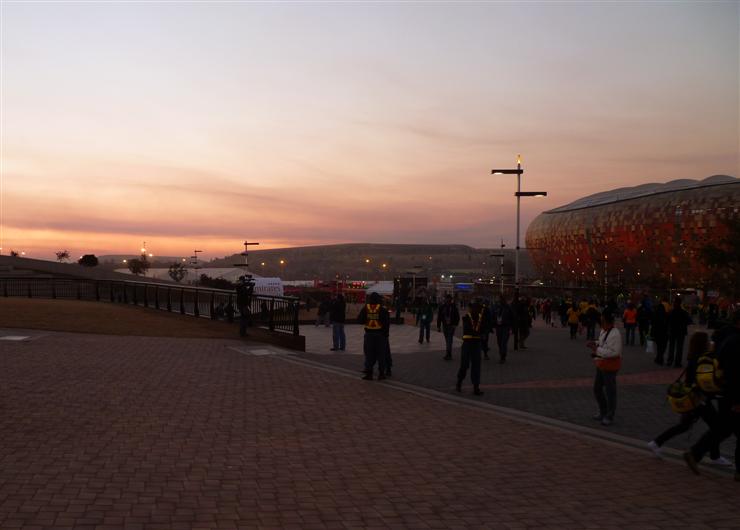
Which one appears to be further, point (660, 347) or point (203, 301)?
point (203, 301)

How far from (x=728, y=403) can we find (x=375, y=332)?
6.48 m

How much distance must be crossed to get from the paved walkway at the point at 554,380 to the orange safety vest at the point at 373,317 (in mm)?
1317

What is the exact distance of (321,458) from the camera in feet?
22.0

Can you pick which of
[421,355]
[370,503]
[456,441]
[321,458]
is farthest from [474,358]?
[421,355]

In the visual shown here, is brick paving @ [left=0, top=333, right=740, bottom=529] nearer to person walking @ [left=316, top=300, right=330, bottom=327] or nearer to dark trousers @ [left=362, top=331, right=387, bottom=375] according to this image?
dark trousers @ [left=362, top=331, right=387, bottom=375]

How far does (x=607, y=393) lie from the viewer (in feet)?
28.3

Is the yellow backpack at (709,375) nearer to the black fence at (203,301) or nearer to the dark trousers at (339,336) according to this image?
the black fence at (203,301)

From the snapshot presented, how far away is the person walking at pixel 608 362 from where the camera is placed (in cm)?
841

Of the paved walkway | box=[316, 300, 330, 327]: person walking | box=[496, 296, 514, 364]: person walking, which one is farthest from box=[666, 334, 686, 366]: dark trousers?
box=[316, 300, 330, 327]: person walking

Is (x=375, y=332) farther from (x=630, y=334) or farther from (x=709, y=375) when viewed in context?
(x=630, y=334)

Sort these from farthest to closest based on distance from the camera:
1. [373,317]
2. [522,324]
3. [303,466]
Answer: [522,324] → [373,317] → [303,466]

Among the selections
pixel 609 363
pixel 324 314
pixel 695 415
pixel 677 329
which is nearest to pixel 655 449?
pixel 695 415

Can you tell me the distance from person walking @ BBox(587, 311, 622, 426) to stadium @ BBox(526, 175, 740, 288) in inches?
2320

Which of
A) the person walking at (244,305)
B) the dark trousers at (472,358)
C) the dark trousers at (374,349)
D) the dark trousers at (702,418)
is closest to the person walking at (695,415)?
the dark trousers at (702,418)
